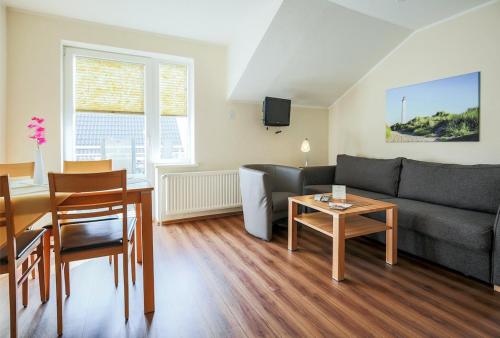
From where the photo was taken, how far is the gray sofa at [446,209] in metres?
2.00

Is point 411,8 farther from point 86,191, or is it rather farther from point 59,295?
point 59,295

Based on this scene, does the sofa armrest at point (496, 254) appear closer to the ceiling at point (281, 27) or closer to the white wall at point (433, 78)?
the white wall at point (433, 78)

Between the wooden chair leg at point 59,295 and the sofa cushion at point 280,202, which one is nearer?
the wooden chair leg at point 59,295

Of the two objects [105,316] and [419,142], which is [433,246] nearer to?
[419,142]

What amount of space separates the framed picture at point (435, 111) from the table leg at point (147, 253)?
10.5 ft

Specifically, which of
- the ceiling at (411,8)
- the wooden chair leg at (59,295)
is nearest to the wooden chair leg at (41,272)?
the wooden chair leg at (59,295)

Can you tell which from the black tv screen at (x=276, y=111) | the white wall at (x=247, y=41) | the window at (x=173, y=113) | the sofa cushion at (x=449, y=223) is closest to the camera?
the sofa cushion at (x=449, y=223)

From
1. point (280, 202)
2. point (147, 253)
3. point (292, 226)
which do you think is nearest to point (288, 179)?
point (280, 202)

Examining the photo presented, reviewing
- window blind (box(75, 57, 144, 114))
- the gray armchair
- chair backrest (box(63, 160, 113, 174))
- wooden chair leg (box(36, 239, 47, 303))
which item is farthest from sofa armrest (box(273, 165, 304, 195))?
wooden chair leg (box(36, 239, 47, 303))

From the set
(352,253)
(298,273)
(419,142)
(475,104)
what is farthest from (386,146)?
(298,273)

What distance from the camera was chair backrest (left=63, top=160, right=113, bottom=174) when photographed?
234 centimetres

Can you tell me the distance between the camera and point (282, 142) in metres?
4.34

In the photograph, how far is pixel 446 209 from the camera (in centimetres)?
246

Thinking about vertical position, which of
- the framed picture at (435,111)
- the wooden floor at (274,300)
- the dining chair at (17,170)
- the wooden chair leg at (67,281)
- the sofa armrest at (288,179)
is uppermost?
the framed picture at (435,111)
